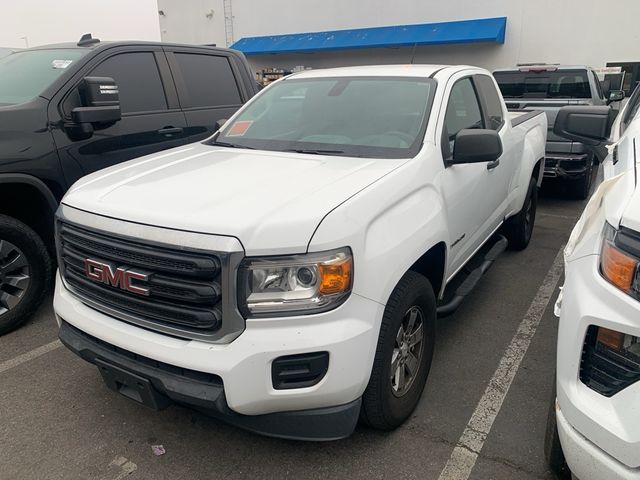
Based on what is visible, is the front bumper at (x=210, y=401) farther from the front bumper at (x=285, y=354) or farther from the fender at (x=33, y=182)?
the fender at (x=33, y=182)

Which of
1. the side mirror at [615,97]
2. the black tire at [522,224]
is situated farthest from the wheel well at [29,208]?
the side mirror at [615,97]

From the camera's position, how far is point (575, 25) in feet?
51.4

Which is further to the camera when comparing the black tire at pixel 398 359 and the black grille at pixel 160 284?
the black tire at pixel 398 359

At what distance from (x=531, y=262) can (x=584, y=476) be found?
361 centimetres

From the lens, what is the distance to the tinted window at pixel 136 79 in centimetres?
424

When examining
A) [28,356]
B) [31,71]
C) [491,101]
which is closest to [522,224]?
[491,101]

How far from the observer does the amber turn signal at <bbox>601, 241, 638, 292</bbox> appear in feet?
5.18

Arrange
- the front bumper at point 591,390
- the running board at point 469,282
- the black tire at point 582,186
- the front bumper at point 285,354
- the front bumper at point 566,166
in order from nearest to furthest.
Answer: the front bumper at point 591,390
the front bumper at point 285,354
the running board at point 469,282
the front bumper at point 566,166
the black tire at point 582,186

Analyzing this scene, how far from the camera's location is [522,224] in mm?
5145

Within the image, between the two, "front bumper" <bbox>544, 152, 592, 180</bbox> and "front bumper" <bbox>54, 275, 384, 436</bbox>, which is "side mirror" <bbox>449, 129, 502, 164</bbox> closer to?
"front bumper" <bbox>54, 275, 384, 436</bbox>

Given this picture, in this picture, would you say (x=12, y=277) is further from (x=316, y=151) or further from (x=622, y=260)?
(x=622, y=260)

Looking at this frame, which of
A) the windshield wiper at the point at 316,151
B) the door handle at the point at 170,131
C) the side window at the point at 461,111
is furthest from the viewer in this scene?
the door handle at the point at 170,131

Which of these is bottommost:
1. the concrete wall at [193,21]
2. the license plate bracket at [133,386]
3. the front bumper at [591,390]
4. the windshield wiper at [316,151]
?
the license plate bracket at [133,386]

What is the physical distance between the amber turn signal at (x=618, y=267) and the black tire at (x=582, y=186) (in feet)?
20.1
